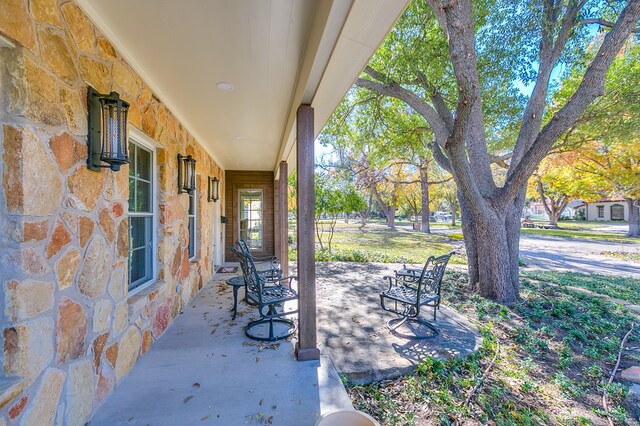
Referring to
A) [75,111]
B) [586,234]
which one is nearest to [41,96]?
[75,111]

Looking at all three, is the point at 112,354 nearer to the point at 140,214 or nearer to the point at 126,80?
the point at 140,214

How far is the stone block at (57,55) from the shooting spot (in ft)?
4.74

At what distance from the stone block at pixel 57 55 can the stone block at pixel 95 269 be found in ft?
3.26

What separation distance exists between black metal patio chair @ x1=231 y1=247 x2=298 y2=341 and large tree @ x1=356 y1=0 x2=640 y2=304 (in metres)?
2.81

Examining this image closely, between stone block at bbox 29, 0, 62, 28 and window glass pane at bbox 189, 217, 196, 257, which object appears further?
window glass pane at bbox 189, 217, 196, 257

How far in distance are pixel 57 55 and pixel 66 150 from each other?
1.67 ft

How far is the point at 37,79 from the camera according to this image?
4.58 ft

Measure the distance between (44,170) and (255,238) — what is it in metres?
6.51

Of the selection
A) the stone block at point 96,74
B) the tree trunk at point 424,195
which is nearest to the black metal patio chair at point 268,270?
the stone block at point 96,74

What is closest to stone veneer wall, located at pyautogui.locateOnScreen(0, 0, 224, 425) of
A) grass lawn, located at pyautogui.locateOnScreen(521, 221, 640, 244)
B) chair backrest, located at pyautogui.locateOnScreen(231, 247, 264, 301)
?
chair backrest, located at pyautogui.locateOnScreen(231, 247, 264, 301)

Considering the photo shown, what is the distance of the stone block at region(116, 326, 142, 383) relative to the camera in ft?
7.05

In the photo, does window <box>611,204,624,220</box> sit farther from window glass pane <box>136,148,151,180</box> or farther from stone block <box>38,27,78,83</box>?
stone block <box>38,27,78,83</box>

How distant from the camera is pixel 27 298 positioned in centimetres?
135

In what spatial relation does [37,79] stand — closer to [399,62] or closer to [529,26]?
[399,62]
